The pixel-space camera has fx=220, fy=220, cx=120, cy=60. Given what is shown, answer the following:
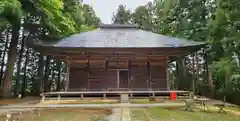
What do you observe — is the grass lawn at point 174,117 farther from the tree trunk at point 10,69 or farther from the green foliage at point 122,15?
the green foliage at point 122,15

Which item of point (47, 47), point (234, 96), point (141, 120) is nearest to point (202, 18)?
point (234, 96)

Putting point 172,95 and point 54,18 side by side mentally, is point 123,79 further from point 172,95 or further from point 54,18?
point 54,18

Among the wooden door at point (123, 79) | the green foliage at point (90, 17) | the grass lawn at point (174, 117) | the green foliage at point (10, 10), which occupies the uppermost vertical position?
the green foliage at point (90, 17)

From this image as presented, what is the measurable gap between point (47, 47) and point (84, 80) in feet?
11.5

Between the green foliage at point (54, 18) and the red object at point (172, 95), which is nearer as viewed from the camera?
the red object at point (172, 95)

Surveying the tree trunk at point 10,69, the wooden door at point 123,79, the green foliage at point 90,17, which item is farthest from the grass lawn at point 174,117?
the green foliage at point 90,17

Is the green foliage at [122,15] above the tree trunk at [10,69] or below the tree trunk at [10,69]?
above

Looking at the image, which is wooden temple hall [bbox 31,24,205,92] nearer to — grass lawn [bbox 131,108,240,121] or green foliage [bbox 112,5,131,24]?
grass lawn [bbox 131,108,240,121]

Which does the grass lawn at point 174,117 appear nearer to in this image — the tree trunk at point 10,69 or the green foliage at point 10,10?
the green foliage at point 10,10

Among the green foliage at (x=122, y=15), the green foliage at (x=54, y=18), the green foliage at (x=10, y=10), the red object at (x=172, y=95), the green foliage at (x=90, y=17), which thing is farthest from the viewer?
the green foliage at (x=122, y=15)

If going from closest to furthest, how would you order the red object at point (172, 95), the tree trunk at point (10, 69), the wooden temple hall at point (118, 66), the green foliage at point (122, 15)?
the red object at point (172, 95), the wooden temple hall at point (118, 66), the tree trunk at point (10, 69), the green foliage at point (122, 15)

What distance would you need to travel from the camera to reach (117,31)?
66.1 ft

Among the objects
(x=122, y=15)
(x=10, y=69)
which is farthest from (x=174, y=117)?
(x=122, y=15)

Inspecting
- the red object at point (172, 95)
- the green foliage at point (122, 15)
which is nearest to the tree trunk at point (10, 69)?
the red object at point (172, 95)
